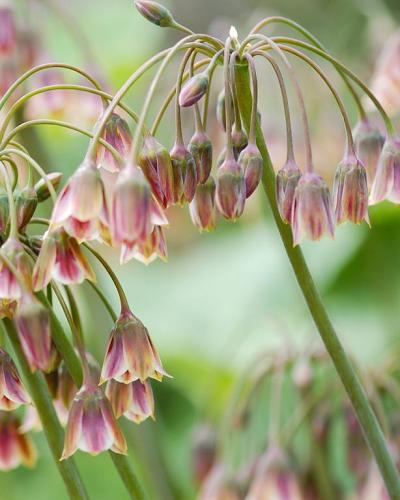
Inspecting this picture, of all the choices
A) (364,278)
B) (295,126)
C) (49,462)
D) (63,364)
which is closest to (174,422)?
(49,462)

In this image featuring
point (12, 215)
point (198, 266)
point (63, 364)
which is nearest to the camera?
point (12, 215)

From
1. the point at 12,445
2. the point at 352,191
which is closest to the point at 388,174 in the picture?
the point at 352,191

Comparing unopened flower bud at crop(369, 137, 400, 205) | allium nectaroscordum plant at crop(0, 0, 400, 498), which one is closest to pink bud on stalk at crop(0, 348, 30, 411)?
allium nectaroscordum plant at crop(0, 0, 400, 498)

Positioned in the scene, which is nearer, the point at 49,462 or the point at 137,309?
the point at 49,462

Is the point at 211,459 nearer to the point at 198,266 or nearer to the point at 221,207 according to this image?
the point at 221,207

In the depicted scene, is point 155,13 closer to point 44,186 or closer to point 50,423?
point 44,186

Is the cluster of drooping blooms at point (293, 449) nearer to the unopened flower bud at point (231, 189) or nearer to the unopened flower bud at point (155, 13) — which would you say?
the unopened flower bud at point (231, 189)
